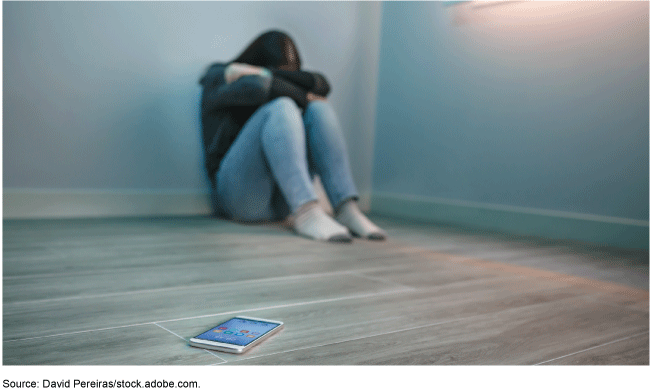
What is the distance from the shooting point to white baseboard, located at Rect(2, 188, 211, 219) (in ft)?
6.81

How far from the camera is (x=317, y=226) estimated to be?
1.85 metres

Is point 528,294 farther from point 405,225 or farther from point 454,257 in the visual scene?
point 405,225

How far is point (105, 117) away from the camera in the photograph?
88.2 inches

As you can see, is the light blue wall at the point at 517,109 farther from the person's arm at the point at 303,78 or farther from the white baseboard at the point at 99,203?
the white baseboard at the point at 99,203

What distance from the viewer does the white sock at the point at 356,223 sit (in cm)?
191

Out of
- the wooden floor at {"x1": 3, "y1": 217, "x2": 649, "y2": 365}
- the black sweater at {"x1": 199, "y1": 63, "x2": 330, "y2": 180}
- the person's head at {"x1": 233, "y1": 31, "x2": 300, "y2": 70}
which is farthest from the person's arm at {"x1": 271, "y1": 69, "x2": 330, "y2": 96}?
the wooden floor at {"x1": 3, "y1": 217, "x2": 649, "y2": 365}

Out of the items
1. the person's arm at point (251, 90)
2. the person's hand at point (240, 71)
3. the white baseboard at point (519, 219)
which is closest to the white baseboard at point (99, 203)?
the person's arm at point (251, 90)

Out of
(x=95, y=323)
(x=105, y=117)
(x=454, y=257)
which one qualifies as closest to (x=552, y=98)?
(x=454, y=257)

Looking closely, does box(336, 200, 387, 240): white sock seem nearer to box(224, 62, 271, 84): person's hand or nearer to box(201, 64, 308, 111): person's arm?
box(201, 64, 308, 111): person's arm

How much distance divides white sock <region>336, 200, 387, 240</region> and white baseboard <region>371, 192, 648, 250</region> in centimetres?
72

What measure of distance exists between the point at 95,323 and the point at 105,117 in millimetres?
1557

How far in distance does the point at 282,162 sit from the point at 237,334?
111 centimetres

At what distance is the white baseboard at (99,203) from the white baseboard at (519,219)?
1.00m

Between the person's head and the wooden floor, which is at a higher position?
the person's head
